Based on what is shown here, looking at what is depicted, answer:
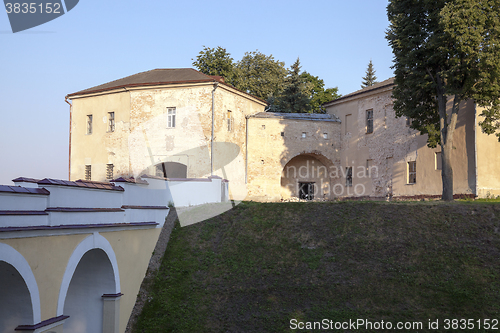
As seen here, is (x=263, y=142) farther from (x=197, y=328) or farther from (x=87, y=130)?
(x=197, y=328)

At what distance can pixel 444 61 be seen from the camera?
18.4m

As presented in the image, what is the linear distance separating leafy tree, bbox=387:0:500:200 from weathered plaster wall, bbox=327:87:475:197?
5.35ft

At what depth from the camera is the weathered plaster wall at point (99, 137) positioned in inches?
1002

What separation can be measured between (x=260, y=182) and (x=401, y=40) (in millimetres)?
12116

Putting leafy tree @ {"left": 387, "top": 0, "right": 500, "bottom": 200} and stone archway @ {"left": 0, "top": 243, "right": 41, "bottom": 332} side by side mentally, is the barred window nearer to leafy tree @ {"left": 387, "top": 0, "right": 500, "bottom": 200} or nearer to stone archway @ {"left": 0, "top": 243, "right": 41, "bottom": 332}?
leafy tree @ {"left": 387, "top": 0, "right": 500, "bottom": 200}

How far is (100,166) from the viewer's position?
26.3 m

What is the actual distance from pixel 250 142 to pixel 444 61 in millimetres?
12646

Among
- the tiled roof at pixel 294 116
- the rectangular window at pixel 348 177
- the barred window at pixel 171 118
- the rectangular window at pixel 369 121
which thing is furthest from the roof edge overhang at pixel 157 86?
the rectangular window at pixel 348 177

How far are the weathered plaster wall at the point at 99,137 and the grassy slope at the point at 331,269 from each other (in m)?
11.4

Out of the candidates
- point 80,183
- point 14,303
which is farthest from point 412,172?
point 14,303

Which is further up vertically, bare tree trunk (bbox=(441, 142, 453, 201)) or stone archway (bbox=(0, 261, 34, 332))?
bare tree trunk (bbox=(441, 142, 453, 201))

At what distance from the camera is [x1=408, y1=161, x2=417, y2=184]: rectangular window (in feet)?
77.4

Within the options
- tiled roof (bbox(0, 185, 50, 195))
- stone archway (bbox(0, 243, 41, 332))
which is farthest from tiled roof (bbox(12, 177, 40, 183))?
stone archway (bbox(0, 243, 41, 332))

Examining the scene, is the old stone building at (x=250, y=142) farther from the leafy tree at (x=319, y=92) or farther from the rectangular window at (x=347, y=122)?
the leafy tree at (x=319, y=92)
